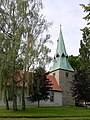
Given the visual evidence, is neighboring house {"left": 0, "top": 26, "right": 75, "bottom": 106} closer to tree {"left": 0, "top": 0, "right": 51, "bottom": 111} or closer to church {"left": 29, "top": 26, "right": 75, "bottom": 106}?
church {"left": 29, "top": 26, "right": 75, "bottom": 106}

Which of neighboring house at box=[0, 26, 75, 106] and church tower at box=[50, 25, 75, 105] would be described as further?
church tower at box=[50, 25, 75, 105]

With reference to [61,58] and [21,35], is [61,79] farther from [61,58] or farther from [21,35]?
[21,35]

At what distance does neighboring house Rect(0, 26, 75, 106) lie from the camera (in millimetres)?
55812

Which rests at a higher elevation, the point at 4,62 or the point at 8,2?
the point at 8,2

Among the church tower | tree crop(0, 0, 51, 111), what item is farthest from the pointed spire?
tree crop(0, 0, 51, 111)

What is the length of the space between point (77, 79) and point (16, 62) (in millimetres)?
21231

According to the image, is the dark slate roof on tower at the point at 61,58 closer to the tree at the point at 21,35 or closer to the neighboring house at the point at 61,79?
the neighboring house at the point at 61,79

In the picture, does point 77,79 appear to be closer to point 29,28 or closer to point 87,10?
point 29,28

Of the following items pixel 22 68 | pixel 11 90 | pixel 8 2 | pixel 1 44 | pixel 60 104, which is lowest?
pixel 60 104

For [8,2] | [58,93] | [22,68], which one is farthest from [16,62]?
[58,93]

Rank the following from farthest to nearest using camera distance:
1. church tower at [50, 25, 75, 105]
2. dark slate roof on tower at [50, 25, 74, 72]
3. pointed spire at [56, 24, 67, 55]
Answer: pointed spire at [56, 24, 67, 55]
dark slate roof on tower at [50, 25, 74, 72]
church tower at [50, 25, 75, 105]

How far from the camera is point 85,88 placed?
49.1 meters

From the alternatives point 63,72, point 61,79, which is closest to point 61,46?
point 63,72

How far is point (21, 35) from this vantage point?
3156 centimetres
